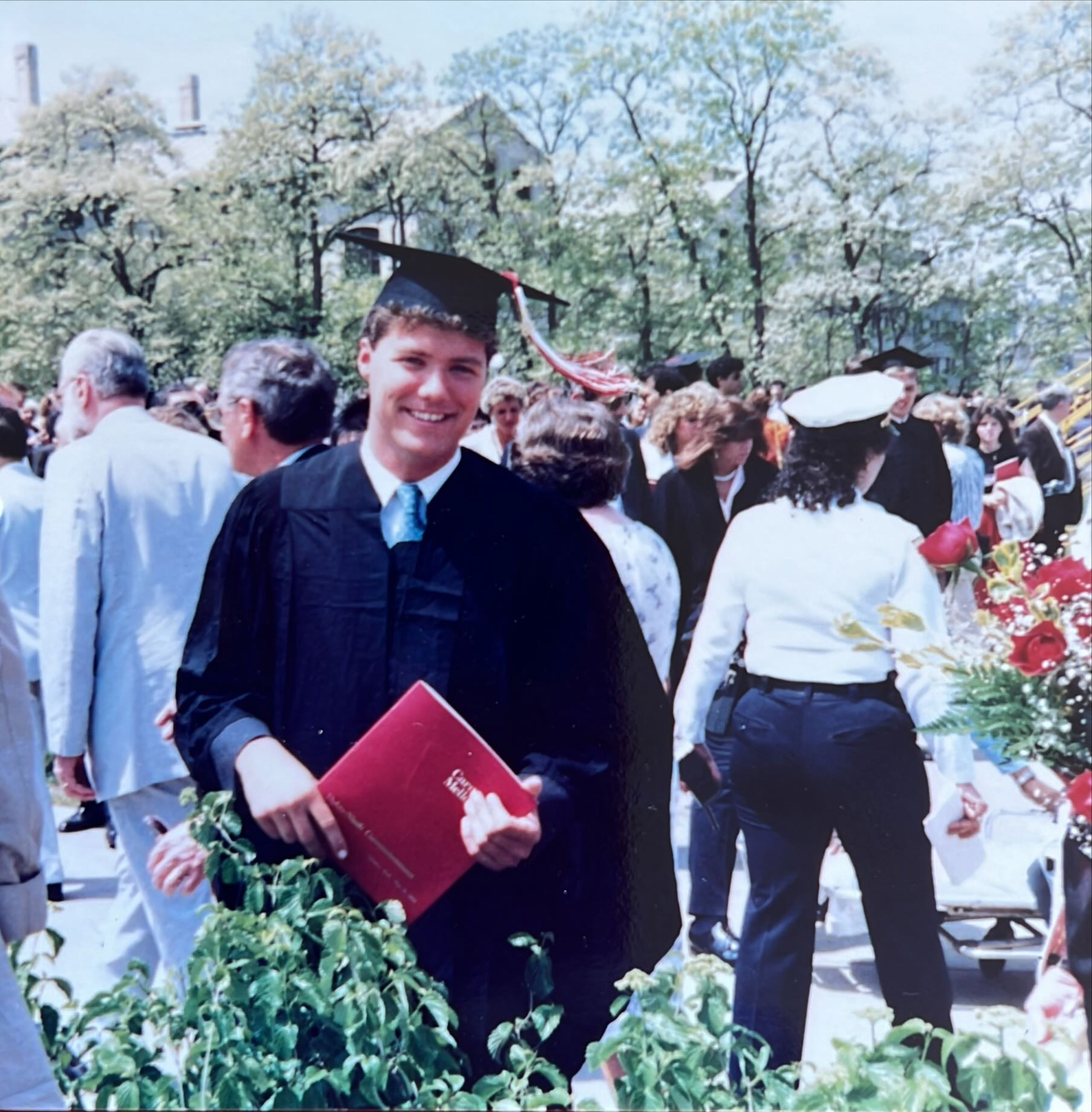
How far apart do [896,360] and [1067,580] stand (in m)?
1.08

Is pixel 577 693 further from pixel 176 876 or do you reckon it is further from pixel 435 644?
pixel 176 876

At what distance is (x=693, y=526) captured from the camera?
12.6 feet

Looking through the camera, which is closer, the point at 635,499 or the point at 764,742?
the point at 764,742

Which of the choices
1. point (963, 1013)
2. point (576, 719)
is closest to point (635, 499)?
point (963, 1013)

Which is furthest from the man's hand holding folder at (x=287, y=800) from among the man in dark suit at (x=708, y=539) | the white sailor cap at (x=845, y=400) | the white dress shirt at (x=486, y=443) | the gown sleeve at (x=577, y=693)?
the man in dark suit at (x=708, y=539)

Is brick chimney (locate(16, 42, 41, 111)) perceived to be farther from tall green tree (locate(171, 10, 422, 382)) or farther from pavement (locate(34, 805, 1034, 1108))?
pavement (locate(34, 805, 1034, 1108))

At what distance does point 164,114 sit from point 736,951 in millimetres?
2370

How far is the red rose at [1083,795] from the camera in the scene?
1739 millimetres

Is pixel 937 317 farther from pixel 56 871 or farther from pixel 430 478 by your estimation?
pixel 56 871

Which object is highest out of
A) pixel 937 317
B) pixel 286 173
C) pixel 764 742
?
pixel 286 173

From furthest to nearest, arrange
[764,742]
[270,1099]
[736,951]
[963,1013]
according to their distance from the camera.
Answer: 1. [736,951]
2. [963,1013]
3. [764,742]
4. [270,1099]

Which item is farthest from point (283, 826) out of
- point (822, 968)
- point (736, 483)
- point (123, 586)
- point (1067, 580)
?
point (736, 483)

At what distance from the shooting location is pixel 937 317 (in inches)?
110

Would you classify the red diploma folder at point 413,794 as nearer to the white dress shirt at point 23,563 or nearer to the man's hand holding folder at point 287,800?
the man's hand holding folder at point 287,800
